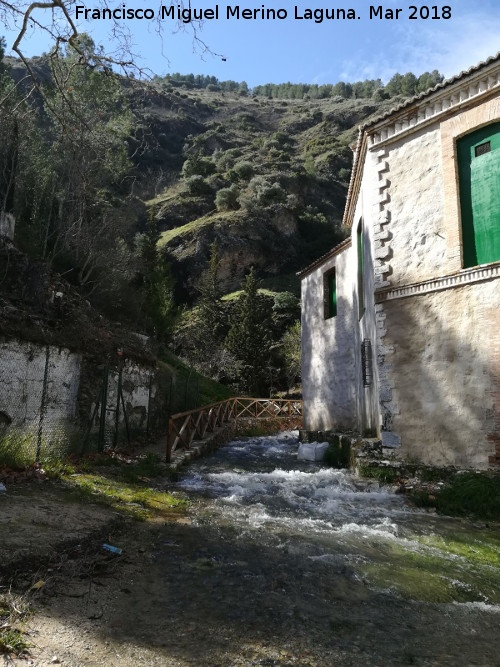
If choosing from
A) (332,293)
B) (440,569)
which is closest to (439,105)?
(332,293)

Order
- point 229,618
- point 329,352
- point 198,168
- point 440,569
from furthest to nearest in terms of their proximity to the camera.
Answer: point 198,168, point 329,352, point 440,569, point 229,618

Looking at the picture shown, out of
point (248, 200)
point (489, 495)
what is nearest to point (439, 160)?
point (489, 495)

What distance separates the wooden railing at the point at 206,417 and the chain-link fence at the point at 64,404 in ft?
4.15

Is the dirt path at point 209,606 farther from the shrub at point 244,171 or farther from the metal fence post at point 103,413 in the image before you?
the shrub at point 244,171

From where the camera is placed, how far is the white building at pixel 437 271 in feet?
25.9

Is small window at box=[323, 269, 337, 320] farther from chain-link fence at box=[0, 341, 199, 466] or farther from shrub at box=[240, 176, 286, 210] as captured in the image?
shrub at box=[240, 176, 286, 210]

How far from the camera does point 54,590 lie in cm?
327

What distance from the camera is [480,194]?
8367mm

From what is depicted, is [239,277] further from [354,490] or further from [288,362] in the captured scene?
[354,490]

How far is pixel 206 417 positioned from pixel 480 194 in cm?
1092

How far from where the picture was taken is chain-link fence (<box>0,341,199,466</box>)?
301 inches

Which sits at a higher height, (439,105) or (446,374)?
(439,105)

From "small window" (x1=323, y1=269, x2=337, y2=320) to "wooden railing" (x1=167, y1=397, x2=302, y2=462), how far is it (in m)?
5.53

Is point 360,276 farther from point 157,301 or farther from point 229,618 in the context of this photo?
point 157,301
